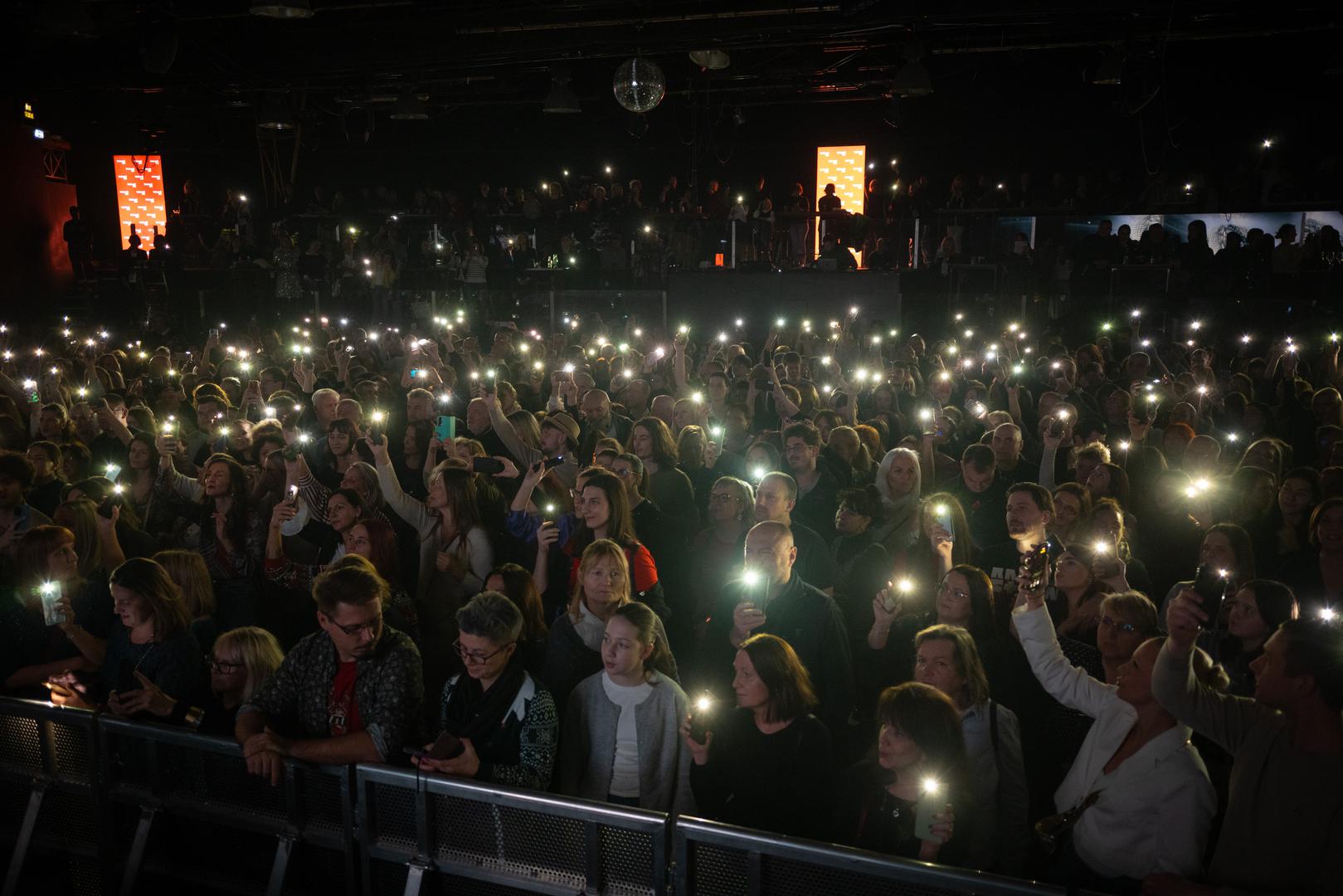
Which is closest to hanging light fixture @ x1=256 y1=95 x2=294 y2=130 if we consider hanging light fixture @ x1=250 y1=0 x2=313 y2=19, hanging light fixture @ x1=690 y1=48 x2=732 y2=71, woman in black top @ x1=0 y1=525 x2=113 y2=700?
hanging light fixture @ x1=250 y1=0 x2=313 y2=19

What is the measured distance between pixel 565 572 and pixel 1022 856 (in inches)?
97.0

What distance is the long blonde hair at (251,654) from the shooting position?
12.2 ft

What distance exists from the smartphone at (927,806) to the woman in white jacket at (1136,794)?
16.0 inches

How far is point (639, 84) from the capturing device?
9.45m

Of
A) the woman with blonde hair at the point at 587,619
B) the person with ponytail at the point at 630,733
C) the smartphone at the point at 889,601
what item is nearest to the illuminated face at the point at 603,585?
the woman with blonde hair at the point at 587,619

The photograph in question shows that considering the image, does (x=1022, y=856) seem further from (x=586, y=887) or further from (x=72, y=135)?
(x=72, y=135)

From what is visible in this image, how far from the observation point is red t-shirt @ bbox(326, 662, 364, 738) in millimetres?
3420

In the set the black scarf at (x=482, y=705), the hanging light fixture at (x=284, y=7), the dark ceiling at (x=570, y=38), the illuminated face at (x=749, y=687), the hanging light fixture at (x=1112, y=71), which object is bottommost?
the black scarf at (x=482, y=705)

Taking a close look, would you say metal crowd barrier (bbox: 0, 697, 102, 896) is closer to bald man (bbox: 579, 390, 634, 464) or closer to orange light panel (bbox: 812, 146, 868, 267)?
bald man (bbox: 579, 390, 634, 464)

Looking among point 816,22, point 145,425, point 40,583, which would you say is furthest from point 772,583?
point 816,22

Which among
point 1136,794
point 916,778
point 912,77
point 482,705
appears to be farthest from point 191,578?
point 912,77

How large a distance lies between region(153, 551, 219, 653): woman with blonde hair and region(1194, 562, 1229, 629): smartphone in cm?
412

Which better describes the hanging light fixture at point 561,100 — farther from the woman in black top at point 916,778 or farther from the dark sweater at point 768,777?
the woman in black top at point 916,778

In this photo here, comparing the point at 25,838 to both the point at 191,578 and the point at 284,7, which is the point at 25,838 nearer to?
the point at 191,578
